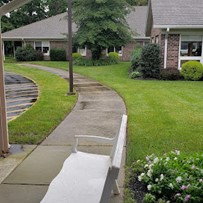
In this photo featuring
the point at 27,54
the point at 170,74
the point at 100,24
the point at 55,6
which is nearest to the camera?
the point at 170,74

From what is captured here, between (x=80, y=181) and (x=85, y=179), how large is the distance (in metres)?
0.06

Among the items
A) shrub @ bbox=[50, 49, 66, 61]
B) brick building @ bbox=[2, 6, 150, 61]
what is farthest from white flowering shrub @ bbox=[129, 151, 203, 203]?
brick building @ bbox=[2, 6, 150, 61]

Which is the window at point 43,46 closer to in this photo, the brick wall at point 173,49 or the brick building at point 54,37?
the brick building at point 54,37

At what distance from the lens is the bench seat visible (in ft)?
9.16

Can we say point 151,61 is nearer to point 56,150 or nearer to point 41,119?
point 41,119

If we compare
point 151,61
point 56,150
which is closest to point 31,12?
point 151,61

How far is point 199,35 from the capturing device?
17719 millimetres

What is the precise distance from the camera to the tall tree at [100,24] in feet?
83.1

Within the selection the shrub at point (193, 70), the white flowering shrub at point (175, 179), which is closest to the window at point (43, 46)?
the shrub at point (193, 70)

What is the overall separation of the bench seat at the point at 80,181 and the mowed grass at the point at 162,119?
134 centimetres

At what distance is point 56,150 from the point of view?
Answer: 5438mm

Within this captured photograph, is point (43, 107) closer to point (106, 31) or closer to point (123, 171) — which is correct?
point (123, 171)

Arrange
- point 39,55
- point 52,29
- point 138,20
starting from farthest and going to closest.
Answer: point 138,20
point 52,29
point 39,55

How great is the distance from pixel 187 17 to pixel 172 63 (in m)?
2.89
